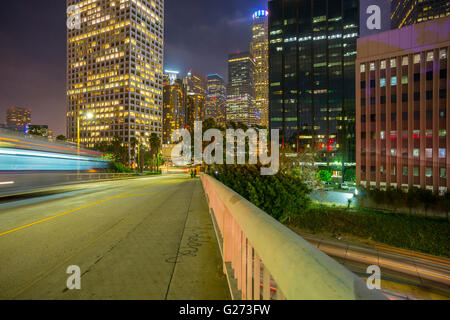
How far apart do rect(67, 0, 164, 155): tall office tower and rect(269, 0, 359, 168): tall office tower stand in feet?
284

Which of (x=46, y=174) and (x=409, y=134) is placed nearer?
(x=46, y=174)

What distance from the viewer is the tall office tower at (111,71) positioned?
143875 mm

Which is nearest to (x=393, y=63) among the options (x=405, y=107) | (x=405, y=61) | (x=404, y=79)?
(x=405, y=61)

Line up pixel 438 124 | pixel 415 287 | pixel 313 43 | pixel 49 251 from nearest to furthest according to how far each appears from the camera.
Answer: pixel 49 251 < pixel 415 287 < pixel 438 124 < pixel 313 43

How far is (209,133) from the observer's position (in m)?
31.3

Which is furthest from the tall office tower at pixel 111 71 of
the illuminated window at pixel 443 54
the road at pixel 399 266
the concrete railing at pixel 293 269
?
the concrete railing at pixel 293 269

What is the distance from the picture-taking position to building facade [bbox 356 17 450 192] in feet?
171

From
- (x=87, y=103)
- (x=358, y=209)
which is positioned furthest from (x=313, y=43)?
(x=87, y=103)

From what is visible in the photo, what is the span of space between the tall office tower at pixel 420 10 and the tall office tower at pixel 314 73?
62.4 metres

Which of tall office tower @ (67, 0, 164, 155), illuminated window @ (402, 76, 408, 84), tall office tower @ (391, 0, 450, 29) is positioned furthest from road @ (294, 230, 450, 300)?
tall office tower @ (391, 0, 450, 29)

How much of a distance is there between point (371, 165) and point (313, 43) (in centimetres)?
7214

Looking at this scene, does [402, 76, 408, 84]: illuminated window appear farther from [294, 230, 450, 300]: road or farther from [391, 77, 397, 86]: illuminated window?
[294, 230, 450, 300]: road
